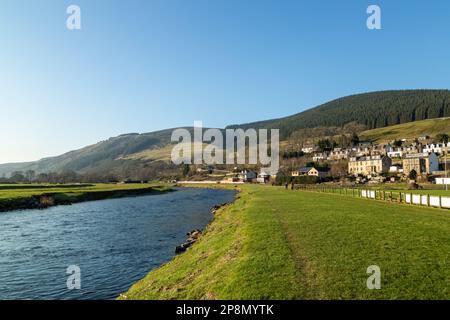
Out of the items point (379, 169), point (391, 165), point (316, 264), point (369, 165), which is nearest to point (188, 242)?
point (316, 264)

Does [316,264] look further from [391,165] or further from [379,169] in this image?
[391,165]

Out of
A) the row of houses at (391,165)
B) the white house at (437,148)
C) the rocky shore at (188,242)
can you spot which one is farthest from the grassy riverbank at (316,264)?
the white house at (437,148)

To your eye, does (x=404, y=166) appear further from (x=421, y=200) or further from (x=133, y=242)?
(x=133, y=242)

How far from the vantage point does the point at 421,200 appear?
4128 cm

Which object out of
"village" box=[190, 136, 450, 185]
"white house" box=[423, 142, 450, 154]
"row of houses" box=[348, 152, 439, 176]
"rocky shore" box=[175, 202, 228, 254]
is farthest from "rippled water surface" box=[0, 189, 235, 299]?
"white house" box=[423, 142, 450, 154]

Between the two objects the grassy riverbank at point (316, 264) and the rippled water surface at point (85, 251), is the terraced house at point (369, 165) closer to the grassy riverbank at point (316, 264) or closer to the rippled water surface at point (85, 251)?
the rippled water surface at point (85, 251)

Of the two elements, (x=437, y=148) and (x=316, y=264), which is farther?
(x=437, y=148)

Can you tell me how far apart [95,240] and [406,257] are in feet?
99.1

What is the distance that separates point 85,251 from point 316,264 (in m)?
23.3

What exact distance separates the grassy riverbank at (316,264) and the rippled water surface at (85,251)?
4.28 m

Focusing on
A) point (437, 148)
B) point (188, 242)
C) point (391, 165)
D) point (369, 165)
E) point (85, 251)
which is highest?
point (437, 148)

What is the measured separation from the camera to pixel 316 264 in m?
15.1

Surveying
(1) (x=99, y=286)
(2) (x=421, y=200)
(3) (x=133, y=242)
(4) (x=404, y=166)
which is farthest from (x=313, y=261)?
(4) (x=404, y=166)
